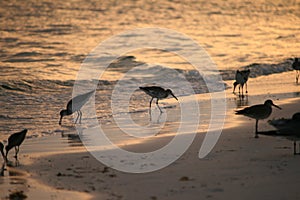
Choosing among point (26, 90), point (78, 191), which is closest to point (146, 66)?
point (26, 90)

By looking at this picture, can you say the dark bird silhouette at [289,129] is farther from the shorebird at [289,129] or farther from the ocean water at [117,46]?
the ocean water at [117,46]

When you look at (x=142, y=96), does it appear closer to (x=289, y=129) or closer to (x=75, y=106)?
(x=75, y=106)

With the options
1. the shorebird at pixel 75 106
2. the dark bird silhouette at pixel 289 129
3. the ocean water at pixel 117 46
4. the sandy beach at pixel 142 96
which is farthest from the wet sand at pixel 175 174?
the ocean water at pixel 117 46

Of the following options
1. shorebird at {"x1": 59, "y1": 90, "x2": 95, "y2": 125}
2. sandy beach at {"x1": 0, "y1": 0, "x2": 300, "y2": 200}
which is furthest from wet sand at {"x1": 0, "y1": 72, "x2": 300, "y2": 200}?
shorebird at {"x1": 59, "y1": 90, "x2": 95, "y2": 125}

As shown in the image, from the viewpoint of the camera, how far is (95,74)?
71.9 ft

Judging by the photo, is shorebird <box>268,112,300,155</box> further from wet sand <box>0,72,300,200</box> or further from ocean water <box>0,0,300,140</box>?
ocean water <box>0,0,300,140</box>

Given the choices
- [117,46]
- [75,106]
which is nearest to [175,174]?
[75,106]

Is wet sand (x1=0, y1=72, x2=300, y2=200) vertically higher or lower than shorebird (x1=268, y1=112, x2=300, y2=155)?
lower

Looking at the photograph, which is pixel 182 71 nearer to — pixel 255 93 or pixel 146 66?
pixel 146 66

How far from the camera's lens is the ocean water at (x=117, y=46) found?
17.4 m

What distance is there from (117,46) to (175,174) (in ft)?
65.9

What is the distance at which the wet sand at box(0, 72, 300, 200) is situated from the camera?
851 cm

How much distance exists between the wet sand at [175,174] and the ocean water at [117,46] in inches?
96.7

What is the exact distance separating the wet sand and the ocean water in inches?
96.7
